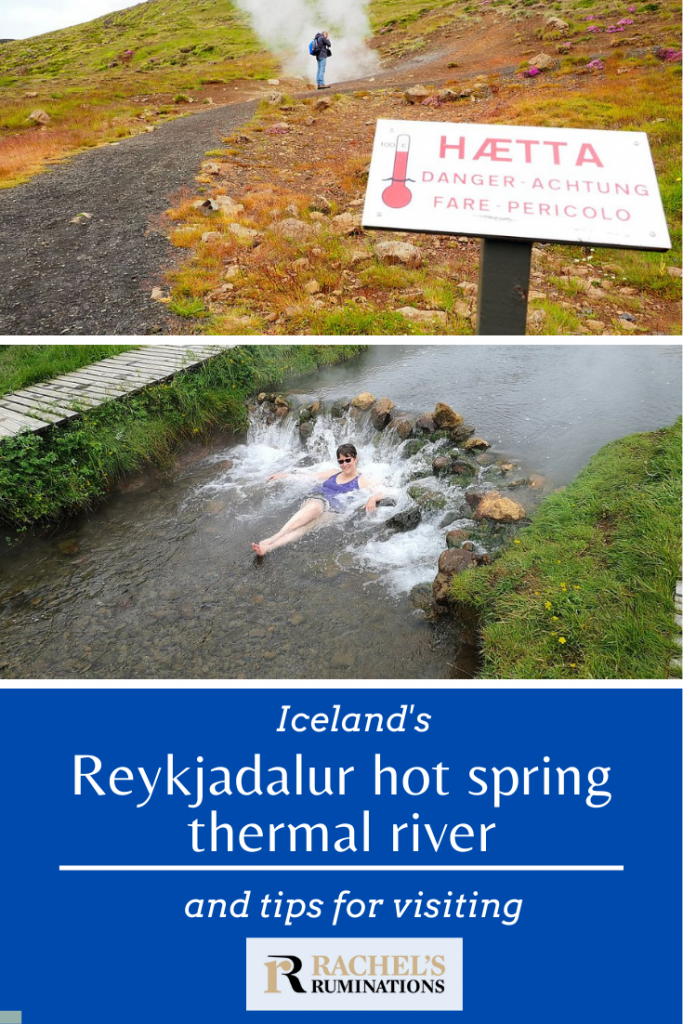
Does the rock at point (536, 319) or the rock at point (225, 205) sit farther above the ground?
the rock at point (225, 205)

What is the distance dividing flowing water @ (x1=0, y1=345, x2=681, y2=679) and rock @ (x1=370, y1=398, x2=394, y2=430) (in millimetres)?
128

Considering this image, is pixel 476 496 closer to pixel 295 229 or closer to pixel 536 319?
pixel 536 319

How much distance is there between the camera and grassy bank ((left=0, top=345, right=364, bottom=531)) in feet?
17.1

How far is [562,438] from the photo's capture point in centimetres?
575

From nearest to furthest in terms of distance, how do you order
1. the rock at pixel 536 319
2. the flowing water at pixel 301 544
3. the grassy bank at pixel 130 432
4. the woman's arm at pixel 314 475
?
the flowing water at pixel 301 544
the rock at pixel 536 319
the grassy bank at pixel 130 432
the woman's arm at pixel 314 475

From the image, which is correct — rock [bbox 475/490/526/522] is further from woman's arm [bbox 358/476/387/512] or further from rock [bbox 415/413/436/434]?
rock [bbox 415/413/436/434]

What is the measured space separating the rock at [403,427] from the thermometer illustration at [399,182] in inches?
132

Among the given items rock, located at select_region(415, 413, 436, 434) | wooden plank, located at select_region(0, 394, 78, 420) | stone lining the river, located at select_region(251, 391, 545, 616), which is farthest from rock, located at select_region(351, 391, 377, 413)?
wooden plank, located at select_region(0, 394, 78, 420)

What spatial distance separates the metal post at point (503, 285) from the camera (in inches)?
113

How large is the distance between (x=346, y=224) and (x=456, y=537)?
4.49 m

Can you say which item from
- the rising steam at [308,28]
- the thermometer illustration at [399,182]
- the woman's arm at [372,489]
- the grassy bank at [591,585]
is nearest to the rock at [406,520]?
the woman's arm at [372,489]

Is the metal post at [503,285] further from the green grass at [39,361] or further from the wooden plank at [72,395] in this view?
the green grass at [39,361]

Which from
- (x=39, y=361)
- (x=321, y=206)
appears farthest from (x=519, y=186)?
(x=321, y=206)

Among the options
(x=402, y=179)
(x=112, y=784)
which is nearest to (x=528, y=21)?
(x=402, y=179)
